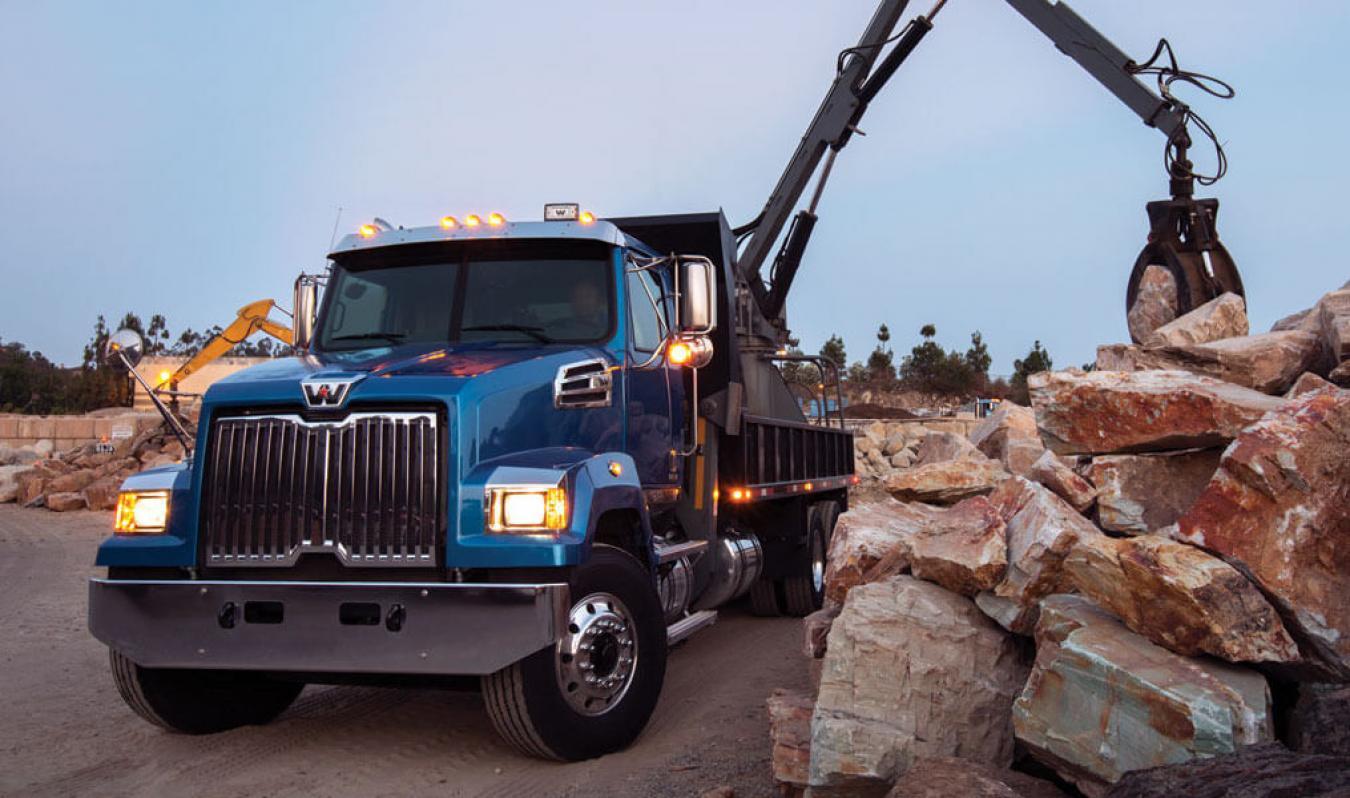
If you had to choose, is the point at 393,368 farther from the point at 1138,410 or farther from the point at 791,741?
the point at 1138,410

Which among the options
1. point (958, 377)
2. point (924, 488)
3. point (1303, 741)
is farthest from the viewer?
point (958, 377)

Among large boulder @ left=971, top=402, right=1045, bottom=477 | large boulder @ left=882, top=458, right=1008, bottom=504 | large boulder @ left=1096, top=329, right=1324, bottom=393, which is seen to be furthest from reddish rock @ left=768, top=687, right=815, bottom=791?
large boulder @ left=971, top=402, right=1045, bottom=477

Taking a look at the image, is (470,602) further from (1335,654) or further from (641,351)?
(1335,654)

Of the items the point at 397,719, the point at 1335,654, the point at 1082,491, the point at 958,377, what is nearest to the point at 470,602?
the point at 397,719

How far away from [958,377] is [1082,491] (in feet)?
153

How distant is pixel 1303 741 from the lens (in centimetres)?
382

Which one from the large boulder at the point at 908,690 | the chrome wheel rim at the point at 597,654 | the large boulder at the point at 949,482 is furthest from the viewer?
the large boulder at the point at 949,482

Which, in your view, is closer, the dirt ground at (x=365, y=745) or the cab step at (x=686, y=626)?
the dirt ground at (x=365, y=745)

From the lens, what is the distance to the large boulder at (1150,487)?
509 centimetres

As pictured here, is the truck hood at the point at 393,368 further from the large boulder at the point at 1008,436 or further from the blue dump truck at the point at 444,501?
the large boulder at the point at 1008,436

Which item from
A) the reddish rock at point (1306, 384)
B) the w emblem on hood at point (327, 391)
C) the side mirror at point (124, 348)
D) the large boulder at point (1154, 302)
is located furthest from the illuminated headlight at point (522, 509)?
the large boulder at point (1154, 302)

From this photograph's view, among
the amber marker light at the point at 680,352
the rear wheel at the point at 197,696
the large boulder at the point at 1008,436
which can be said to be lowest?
the rear wheel at the point at 197,696

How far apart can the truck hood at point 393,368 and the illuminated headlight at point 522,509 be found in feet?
1.78

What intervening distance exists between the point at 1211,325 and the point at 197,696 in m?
6.22
